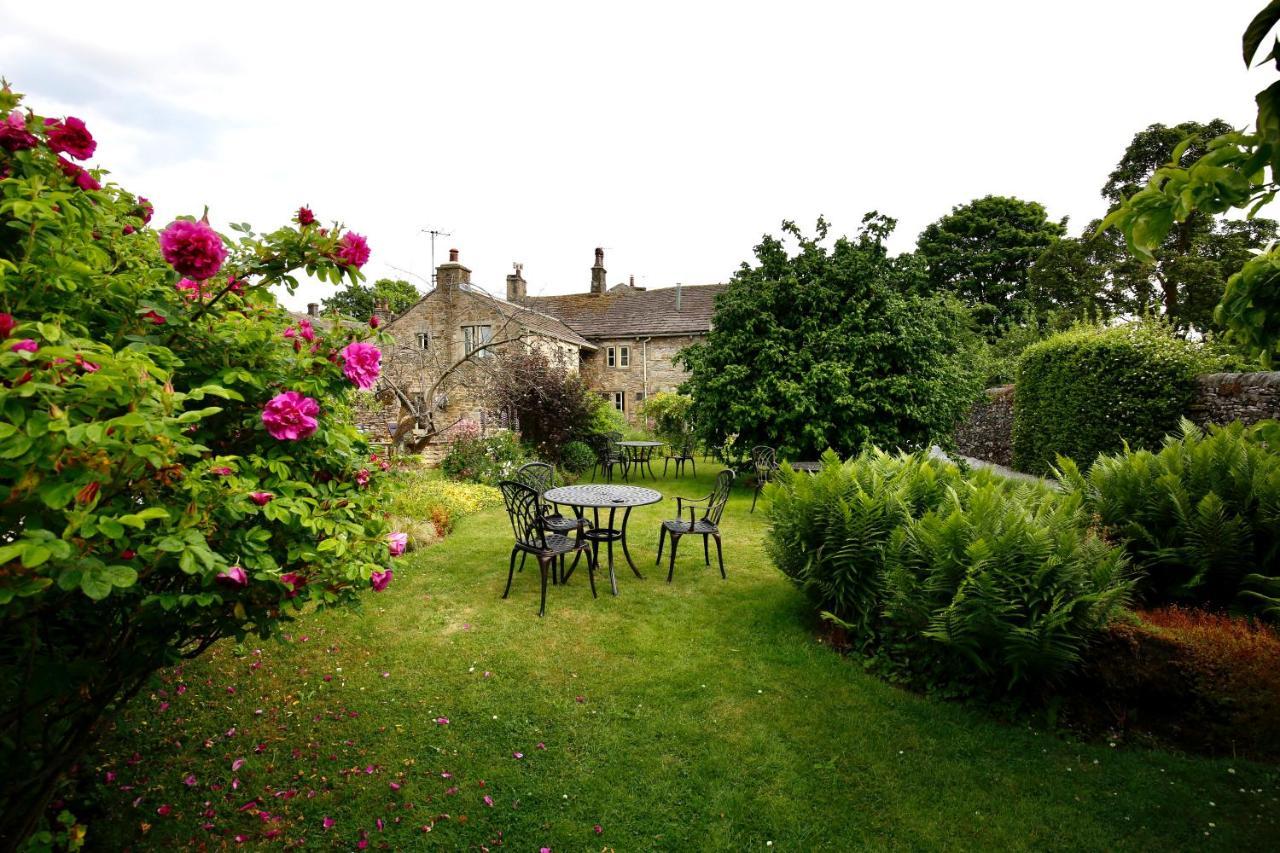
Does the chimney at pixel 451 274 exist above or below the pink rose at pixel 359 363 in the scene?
above

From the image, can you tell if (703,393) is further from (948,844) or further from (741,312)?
(948,844)

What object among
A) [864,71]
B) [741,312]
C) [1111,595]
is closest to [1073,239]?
[741,312]

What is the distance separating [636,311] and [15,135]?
29223 millimetres

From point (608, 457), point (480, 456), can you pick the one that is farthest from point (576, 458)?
point (480, 456)

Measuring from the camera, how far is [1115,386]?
420 inches

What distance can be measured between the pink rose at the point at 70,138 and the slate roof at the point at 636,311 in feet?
85.6

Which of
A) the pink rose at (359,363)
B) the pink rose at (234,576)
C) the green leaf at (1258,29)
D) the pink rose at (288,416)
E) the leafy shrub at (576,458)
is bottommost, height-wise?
the leafy shrub at (576,458)

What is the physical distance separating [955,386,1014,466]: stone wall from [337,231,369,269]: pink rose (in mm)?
16663

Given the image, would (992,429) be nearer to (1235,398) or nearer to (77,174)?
(1235,398)

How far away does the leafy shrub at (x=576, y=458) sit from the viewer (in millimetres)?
14383

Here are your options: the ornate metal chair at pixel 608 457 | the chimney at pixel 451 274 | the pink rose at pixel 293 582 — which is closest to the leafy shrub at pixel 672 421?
the ornate metal chair at pixel 608 457

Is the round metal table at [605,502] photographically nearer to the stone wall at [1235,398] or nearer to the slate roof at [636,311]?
the stone wall at [1235,398]

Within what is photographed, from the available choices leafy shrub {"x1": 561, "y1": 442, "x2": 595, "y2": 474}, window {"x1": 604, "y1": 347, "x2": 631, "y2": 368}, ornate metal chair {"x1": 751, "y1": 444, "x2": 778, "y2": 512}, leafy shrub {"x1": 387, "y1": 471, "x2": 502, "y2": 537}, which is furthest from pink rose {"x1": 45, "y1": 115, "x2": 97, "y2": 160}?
window {"x1": 604, "y1": 347, "x2": 631, "y2": 368}

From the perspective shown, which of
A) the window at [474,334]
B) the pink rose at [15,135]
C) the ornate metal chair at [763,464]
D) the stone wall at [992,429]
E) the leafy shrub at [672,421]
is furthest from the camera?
the window at [474,334]
